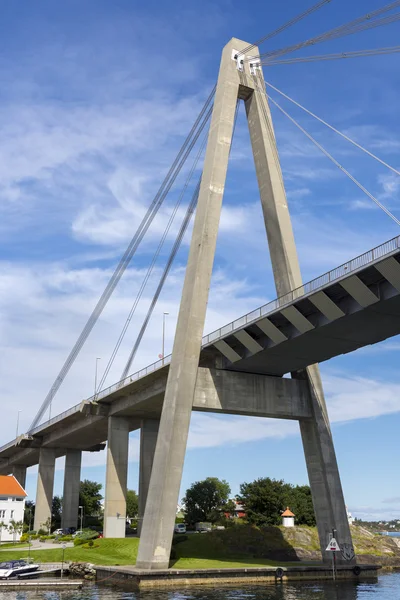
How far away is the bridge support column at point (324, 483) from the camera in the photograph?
46.0 metres

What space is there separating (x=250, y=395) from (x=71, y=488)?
56.6m

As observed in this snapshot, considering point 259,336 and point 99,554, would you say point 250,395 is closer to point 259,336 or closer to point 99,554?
point 259,336

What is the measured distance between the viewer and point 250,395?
155 ft

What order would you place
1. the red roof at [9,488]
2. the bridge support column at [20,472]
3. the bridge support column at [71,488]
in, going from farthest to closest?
the bridge support column at [20,472], the bridge support column at [71,488], the red roof at [9,488]

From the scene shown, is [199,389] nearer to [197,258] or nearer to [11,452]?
[197,258]

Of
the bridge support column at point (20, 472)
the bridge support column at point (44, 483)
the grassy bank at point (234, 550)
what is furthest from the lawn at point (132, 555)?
the bridge support column at point (20, 472)

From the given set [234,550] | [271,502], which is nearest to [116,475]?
[234,550]

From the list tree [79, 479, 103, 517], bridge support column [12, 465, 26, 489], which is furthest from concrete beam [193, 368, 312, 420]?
tree [79, 479, 103, 517]

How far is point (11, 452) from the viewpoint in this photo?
106 m

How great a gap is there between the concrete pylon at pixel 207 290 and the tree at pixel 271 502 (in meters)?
32.6

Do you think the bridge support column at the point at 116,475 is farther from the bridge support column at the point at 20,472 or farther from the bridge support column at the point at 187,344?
the bridge support column at the point at 20,472

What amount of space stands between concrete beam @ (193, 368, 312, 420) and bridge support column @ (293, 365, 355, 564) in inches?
43.6

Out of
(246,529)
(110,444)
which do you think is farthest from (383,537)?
(110,444)

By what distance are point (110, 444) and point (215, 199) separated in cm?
3190
